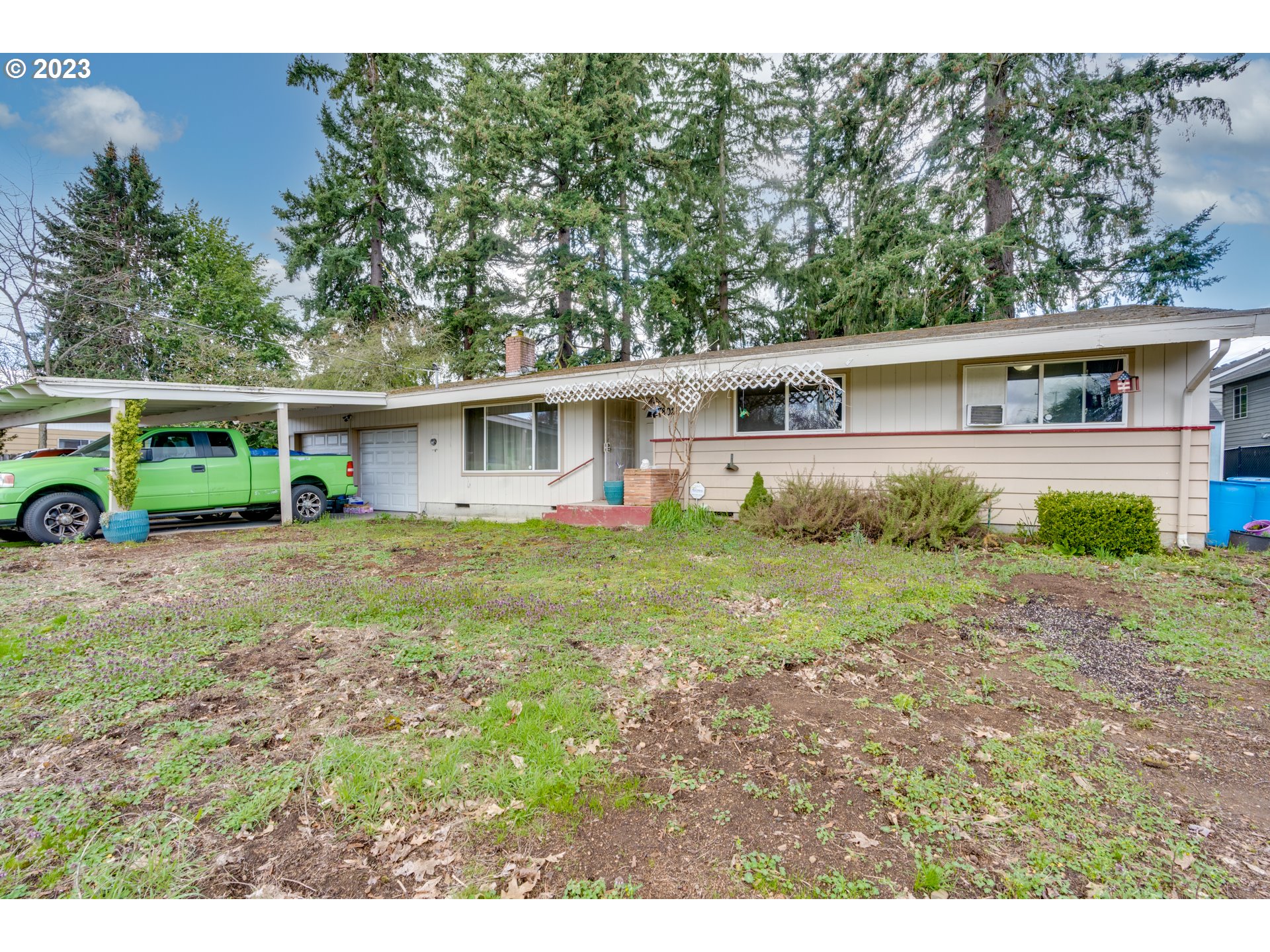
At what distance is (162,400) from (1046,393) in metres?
13.6

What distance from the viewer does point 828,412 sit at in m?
8.80

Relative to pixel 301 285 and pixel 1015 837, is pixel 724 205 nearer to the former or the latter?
pixel 301 285

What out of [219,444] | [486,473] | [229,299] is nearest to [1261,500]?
[486,473]

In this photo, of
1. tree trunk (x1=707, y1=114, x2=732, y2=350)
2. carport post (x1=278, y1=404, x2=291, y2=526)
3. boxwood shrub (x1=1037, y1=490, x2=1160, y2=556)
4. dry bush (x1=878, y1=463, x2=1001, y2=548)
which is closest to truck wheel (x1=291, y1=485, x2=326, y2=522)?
carport post (x1=278, y1=404, x2=291, y2=526)

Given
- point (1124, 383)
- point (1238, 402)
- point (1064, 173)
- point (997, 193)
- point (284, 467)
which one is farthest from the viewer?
point (1238, 402)

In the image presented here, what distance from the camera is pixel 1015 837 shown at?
192cm

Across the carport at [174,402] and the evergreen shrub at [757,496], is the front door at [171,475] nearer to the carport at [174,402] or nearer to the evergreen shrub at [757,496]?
the carport at [174,402]

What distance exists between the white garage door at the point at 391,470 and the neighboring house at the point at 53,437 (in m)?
13.5

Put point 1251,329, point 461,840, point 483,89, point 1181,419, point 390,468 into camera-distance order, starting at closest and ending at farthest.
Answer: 1. point 461,840
2. point 1251,329
3. point 1181,419
4. point 390,468
5. point 483,89

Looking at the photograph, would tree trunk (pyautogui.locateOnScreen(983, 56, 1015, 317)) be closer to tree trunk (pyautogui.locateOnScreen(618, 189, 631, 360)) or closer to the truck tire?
tree trunk (pyautogui.locateOnScreen(618, 189, 631, 360))

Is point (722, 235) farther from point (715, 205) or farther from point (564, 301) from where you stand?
point (564, 301)

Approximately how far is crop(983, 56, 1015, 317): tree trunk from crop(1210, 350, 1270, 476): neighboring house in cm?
658
